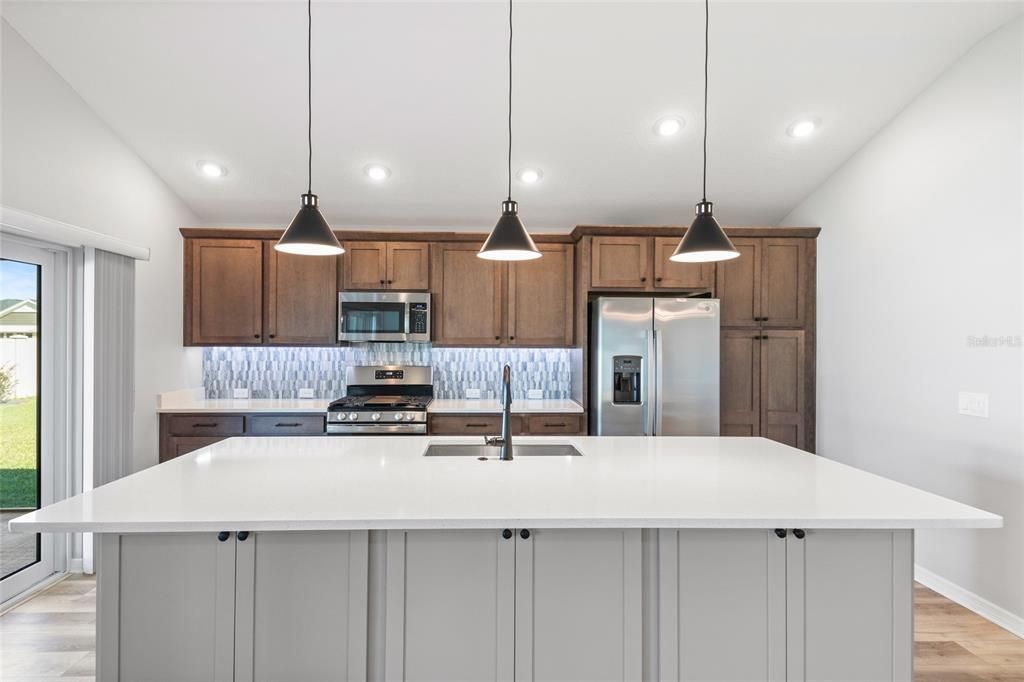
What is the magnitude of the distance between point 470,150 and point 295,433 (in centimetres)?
229

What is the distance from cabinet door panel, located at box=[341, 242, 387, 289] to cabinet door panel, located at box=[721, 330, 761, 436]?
8.55ft

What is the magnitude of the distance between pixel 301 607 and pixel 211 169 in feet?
10.5

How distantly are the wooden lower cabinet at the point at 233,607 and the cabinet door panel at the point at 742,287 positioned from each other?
3328 millimetres

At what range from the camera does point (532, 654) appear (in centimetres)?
174

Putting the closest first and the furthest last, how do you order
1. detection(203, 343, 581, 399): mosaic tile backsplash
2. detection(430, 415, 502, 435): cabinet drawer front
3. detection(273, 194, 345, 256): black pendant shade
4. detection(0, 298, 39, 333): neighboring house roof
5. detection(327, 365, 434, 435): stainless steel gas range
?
detection(273, 194, 345, 256): black pendant shade, detection(0, 298, 39, 333): neighboring house roof, detection(327, 365, 434, 435): stainless steel gas range, detection(430, 415, 502, 435): cabinet drawer front, detection(203, 343, 581, 399): mosaic tile backsplash

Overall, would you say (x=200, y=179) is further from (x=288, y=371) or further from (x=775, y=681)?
(x=775, y=681)

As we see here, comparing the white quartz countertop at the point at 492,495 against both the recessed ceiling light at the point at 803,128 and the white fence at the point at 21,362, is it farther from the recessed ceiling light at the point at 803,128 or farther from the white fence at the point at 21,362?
the recessed ceiling light at the point at 803,128

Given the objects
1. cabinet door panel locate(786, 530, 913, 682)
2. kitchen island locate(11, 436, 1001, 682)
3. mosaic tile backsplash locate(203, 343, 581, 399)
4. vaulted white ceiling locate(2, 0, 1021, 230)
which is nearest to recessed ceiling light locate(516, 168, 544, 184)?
vaulted white ceiling locate(2, 0, 1021, 230)

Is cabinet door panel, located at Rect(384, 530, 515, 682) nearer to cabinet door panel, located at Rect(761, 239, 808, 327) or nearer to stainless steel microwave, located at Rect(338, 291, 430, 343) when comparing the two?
stainless steel microwave, located at Rect(338, 291, 430, 343)

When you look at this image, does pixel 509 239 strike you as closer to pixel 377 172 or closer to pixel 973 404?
pixel 377 172

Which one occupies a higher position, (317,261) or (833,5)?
(833,5)

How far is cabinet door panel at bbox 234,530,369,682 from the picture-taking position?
172 centimetres

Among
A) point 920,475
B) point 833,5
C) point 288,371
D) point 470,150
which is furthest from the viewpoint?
point 288,371

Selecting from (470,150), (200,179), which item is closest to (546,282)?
(470,150)
